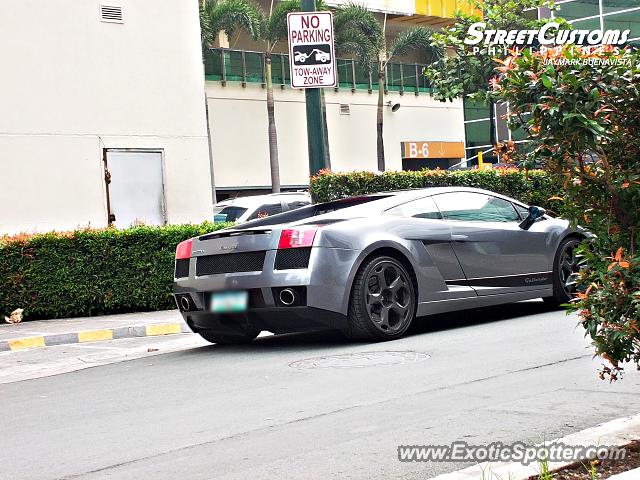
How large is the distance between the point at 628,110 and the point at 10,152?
1175cm

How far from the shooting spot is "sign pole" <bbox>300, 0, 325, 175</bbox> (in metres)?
14.0

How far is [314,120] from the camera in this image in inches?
550

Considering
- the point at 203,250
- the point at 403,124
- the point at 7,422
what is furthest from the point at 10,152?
the point at 403,124

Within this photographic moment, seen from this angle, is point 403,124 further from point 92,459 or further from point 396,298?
point 92,459

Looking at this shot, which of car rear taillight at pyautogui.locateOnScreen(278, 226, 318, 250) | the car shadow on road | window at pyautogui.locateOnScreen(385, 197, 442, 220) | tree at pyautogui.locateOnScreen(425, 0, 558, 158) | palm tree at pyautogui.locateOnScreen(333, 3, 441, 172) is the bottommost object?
the car shadow on road

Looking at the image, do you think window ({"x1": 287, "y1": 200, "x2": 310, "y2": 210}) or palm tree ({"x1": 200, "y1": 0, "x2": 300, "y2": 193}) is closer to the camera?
window ({"x1": 287, "y1": 200, "x2": 310, "y2": 210})

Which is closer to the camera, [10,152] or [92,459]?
[92,459]

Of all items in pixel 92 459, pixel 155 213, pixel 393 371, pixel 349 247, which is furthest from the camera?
pixel 155 213

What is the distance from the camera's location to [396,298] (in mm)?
9031

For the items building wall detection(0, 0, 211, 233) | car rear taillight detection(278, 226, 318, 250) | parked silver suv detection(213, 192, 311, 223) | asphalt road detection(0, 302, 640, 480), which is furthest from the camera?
parked silver suv detection(213, 192, 311, 223)

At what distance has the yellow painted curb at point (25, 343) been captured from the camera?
10.8 metres

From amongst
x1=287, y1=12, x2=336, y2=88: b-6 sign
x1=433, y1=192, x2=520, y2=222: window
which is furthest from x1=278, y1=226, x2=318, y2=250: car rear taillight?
x1=287, y1=12, x2=336, y2=88: b-6 sign

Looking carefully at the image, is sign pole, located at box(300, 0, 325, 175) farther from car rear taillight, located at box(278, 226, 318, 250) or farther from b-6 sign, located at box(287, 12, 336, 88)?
car rear taillight, located at box(278, 226, 318, 250)

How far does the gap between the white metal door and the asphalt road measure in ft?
23.8
